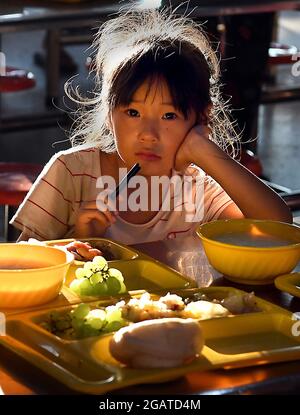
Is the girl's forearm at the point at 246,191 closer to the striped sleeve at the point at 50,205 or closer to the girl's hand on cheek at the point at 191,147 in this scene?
the girl's hand on cheek at the point at 191,147

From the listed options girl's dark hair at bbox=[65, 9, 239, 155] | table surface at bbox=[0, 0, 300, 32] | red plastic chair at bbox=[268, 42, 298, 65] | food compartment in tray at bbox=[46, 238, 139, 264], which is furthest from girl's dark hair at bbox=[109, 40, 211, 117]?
red plastic chair at bbox=[268, 42, 298, 65]

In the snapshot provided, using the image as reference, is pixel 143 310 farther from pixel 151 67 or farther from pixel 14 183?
pixel 14 183

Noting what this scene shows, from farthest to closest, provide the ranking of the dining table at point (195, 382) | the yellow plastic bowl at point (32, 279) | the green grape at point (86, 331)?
1. the yellow plastic bowl at point (32, 279)
2. the green grape at point (86, 331)
3. the dining table at point (195, 382)

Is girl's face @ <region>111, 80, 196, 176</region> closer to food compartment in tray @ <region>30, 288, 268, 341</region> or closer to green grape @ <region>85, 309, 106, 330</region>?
food compartment in tray @ <region>30, 288, 268, 341</region>

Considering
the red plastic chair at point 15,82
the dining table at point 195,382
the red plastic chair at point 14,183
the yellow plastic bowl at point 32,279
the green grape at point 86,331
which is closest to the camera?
the dining table at point 195,382

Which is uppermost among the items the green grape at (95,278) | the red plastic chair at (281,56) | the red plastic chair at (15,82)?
the green grape at (95,278)

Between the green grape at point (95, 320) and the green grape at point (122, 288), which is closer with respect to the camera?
the green grape at point (95, 320)

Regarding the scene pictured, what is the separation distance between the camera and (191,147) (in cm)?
245

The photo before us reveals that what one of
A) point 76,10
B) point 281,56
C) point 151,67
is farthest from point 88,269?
point 281,56

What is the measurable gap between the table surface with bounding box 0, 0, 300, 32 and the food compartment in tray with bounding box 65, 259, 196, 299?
1969mm

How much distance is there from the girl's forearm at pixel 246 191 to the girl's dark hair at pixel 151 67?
0.15 m

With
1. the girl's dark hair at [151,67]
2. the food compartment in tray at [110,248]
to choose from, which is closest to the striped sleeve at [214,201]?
the girl's dark hair at [151,67]

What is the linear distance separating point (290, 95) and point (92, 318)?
19.5 ft

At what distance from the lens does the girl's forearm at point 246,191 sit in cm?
239
